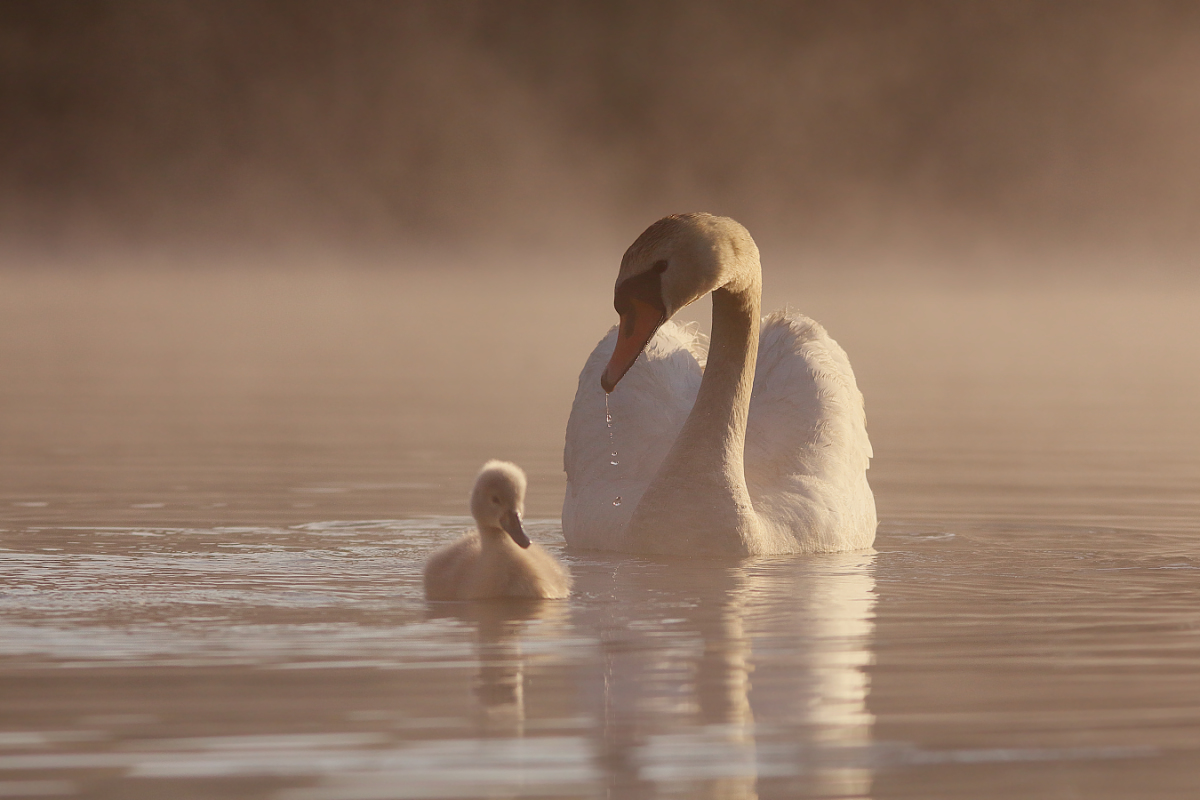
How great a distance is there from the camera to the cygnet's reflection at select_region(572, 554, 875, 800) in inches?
219

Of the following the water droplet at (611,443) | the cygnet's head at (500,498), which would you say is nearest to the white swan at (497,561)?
the cygnet's head at (500,498)

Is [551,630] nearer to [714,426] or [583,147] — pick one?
[714,426]

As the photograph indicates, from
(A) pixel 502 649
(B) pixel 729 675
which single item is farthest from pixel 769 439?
(B) pixel 729 675

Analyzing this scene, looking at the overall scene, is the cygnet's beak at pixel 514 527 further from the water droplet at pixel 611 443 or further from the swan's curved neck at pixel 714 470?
the water droplet at pixel 611 443

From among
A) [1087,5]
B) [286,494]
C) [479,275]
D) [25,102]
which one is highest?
[1087,5]

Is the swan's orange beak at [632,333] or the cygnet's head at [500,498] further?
the swan's orange beak at [632,333]

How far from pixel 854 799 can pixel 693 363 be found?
6.30 metres

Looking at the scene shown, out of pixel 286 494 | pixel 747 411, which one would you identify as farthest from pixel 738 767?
pixel 286 494

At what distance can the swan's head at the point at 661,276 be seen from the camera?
9.42m

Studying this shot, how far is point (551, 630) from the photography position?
24.9 feet

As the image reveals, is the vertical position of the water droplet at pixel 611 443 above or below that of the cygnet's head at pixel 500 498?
above

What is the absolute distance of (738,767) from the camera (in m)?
5.59

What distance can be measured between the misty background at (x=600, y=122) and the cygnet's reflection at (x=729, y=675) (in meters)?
133

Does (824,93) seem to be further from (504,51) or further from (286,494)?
(286,494)
